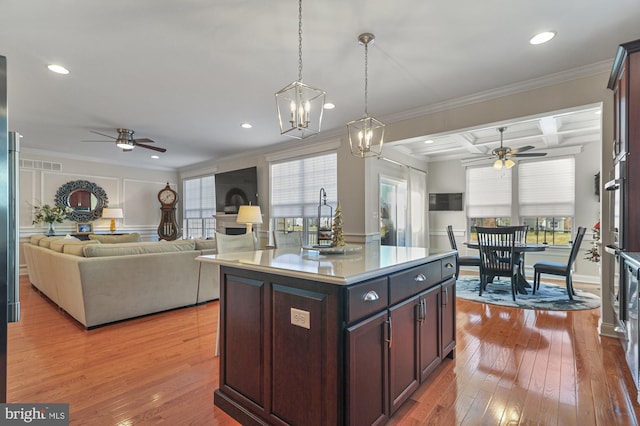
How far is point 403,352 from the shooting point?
1823mm

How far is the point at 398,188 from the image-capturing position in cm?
604

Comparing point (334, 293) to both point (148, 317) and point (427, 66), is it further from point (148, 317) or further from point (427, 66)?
point (148, 317)

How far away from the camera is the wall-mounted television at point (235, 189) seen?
6.48 m

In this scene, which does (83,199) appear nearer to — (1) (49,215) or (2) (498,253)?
(1) (49,215)

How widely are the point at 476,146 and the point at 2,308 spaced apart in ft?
20.8

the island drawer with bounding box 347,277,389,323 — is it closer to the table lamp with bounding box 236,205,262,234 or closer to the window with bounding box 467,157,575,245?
the table lamp with bounding box 236,205,262,234

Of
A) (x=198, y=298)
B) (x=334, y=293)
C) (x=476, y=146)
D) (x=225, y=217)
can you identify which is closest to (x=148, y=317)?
(x=198, y=298)

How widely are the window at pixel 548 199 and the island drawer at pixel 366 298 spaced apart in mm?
5758

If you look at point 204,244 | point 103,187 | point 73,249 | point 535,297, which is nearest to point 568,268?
point 535,297

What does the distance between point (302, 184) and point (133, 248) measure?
9.80 feet

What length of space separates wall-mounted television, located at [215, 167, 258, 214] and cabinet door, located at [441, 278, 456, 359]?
15.5 feet

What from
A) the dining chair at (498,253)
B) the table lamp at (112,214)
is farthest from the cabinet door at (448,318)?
the table lamp at (112,214)

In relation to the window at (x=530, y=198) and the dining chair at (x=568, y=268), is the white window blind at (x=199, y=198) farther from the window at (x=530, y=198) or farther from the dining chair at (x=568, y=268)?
the dining chair at (x=568, y=268)

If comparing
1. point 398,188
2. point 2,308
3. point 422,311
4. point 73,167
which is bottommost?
point 422,311
